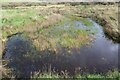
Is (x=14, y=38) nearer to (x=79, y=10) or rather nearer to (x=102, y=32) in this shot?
(x=102, y=32)

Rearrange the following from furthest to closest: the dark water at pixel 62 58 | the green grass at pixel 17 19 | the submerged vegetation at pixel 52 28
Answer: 1. the green grass at pixel 17 19
2. the submerged vegetation at pixel 52 28
3. the dark water at pixel 62 58

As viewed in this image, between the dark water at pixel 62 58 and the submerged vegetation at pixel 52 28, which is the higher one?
the submerged vegetation at pixel 52 28

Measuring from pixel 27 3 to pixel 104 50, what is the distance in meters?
19.3

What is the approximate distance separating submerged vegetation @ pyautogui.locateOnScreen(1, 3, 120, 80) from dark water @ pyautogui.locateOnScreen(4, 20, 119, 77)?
0.25 feet

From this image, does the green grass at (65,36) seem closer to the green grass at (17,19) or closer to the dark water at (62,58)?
the dark water at (62,58)

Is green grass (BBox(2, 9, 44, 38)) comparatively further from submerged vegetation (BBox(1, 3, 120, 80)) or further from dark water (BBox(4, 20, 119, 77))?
dark water (BBox(4, 20, 119, 77))

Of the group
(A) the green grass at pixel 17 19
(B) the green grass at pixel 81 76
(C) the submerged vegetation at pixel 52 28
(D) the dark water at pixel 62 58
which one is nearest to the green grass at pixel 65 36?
(C) the submerged vegetation at pixel 52 28

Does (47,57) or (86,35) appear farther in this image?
(86,35)

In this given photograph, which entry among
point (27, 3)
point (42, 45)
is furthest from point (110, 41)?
point (27, 3)

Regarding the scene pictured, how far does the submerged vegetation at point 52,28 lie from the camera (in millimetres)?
18406

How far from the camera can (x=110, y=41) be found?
72.2 ft

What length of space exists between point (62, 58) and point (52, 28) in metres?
7.21

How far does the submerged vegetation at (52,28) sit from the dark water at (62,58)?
0.08 metres

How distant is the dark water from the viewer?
647 inches
